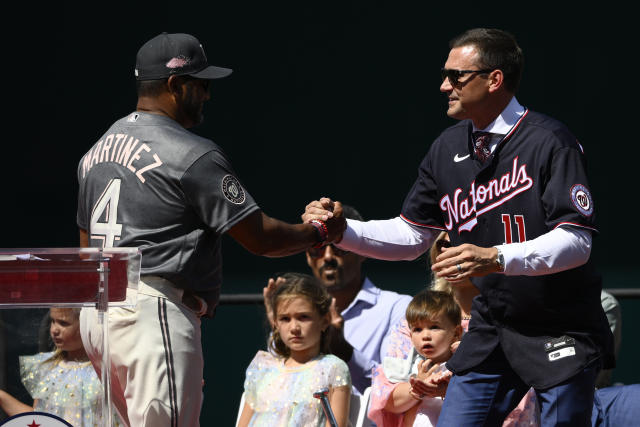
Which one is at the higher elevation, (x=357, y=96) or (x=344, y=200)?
(x=357, y=96)

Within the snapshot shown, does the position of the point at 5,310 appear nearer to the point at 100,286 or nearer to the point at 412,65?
the point at 100,286

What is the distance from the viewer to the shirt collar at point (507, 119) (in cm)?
389

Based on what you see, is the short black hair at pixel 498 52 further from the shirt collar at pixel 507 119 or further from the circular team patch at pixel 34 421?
the circular team patch at pixel 34 421

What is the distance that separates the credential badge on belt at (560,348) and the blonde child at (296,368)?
1433mm

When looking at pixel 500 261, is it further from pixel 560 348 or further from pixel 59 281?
pixel 59 281

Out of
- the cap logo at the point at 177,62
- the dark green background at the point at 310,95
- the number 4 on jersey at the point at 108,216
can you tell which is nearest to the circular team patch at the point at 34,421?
the number 4 on jersey at the point at 108,216

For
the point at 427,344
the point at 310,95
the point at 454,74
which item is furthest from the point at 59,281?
the point at 310,95

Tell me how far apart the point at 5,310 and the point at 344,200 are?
182 inches

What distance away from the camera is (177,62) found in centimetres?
392

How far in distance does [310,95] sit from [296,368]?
287cm

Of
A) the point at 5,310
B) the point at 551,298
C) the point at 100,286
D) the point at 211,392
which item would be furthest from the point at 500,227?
the point at 211,392

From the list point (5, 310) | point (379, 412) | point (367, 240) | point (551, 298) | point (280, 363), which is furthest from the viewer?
point (280, 363)

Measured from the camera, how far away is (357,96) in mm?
7352

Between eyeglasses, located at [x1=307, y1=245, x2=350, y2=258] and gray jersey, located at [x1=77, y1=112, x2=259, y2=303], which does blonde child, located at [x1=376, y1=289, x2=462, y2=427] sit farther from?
gray jersey, located at [x1=77, y1=112, x2=259, y2=303]
